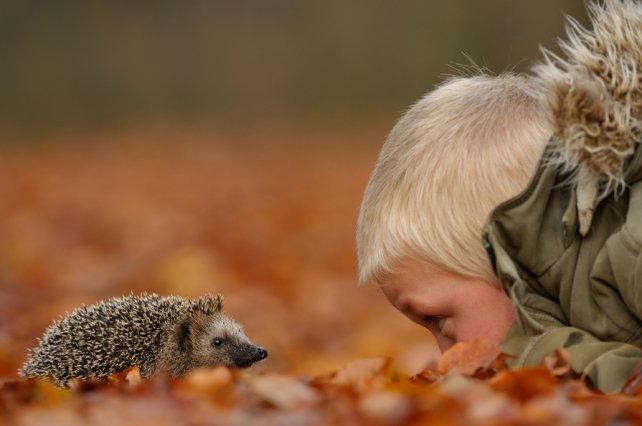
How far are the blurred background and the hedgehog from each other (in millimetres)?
1345

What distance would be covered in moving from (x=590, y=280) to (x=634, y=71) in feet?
2.77

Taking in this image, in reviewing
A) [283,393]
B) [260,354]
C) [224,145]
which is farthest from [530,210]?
[224,145]

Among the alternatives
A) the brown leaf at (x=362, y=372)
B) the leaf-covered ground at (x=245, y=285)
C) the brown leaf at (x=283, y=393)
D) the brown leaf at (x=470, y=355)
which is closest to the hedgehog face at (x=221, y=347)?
the leaf-covered ground at (x=245, y=285)

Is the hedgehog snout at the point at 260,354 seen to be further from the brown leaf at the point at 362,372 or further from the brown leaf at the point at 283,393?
the brown leaf at the point at 283,393

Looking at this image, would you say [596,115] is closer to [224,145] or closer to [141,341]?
[141,341]

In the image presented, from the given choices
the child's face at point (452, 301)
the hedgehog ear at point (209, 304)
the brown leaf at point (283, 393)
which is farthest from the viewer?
the hedgehog ear at point (209, 304)

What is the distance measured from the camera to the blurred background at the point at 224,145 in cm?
976

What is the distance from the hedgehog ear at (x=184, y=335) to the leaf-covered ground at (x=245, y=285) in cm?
48

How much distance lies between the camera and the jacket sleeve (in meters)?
4.04

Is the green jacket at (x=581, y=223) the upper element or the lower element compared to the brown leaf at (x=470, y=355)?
upper

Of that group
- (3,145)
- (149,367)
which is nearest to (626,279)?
(149,367)

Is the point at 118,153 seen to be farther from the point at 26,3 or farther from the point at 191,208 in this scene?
the point at 26,3

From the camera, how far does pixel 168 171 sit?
2269cm

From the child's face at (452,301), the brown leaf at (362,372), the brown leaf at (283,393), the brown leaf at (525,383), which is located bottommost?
the brown leaf at (525,383)
